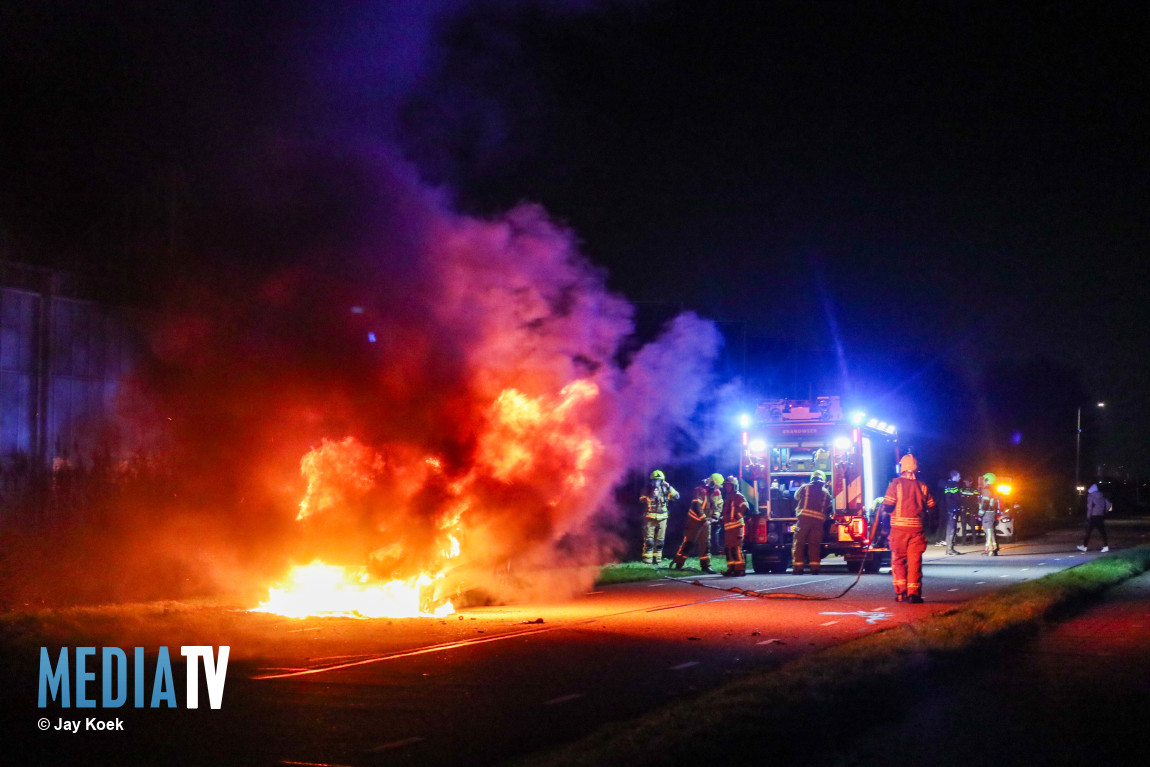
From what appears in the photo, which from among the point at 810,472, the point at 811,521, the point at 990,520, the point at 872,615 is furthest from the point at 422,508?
the point at 990,520

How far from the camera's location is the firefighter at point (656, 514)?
883 inches

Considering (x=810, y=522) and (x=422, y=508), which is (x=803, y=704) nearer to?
(x=422, y=508)

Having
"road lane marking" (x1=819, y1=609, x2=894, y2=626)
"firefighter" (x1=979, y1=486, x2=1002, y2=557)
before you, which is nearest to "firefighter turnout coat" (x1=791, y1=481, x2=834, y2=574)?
"road lane marking" (x1=819, y1=609, x2=894, y2=626)

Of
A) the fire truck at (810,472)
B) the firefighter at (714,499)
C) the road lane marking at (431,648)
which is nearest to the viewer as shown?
the road lane marking at (431,648)

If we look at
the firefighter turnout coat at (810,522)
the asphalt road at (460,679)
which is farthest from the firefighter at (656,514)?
the asphalt road at (460,679)

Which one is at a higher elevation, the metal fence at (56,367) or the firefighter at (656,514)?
the metal fence at (56,367)

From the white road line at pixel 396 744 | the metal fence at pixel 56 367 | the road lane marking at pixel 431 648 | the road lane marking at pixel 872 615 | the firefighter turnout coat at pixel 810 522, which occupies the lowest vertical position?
the road lane marking at pixel 872 615

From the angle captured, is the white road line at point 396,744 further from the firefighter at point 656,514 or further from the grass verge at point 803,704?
the firefighter at point 656,514

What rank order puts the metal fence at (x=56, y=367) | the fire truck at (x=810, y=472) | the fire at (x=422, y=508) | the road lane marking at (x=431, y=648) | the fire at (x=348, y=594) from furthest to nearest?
1. the fire truck at (x=810, y=472)
2. the metal fence at (x=56, y=367)
3. the fire at (x=422, y=508)
4. the fire at (x=348, y=594)
5. the road lane marking at (x=431, y=648)

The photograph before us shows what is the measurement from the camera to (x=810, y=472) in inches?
854

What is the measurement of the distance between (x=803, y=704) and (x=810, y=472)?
14.8m

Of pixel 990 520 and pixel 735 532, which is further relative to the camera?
pixel 990 520

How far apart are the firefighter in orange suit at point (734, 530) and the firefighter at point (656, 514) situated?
2114 millimetres

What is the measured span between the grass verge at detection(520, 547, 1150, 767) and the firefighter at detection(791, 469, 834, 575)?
7.75m
